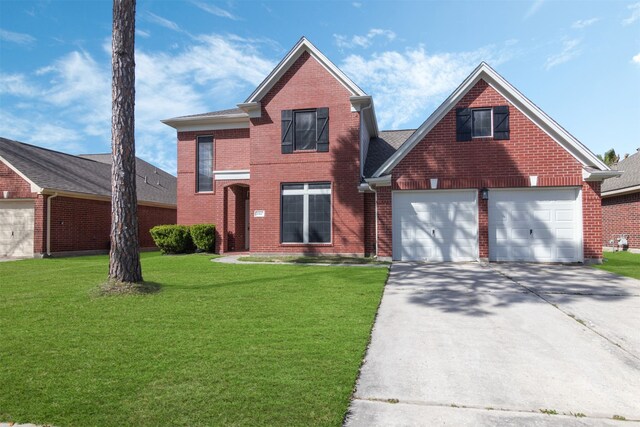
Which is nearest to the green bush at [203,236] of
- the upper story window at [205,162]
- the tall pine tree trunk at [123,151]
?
the upper story window at [205,162]

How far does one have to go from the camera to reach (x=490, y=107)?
12227mm

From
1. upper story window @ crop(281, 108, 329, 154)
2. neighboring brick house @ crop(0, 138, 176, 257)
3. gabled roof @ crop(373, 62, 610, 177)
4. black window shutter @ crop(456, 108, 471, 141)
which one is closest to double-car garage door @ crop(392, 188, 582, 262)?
gabled roof @ crop(373, 62, 610, 177)

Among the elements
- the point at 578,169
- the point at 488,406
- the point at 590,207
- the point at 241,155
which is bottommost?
the point at 488,406

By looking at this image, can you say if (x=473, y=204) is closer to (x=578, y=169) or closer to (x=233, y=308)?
(x=578, y=169)

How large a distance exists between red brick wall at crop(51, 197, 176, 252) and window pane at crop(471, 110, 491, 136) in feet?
56.6

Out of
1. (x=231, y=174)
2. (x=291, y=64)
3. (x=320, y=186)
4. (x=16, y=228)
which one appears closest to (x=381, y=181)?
(x=320, y=186)

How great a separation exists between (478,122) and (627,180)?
1011cm

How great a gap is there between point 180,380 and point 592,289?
7.78 metres

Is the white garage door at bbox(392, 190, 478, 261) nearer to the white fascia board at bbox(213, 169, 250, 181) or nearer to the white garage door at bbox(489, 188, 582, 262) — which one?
the white garage door at bbox(489, 188, 582, 262)

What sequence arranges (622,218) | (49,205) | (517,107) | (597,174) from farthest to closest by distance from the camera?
1. (622,218)
2. (49,205)
3. (517,107)
4. (597,174)

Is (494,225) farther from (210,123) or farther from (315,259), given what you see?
(210,123)

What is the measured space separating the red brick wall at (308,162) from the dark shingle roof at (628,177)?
39.2 feet

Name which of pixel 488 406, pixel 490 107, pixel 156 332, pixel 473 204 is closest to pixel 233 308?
pixel 156 332

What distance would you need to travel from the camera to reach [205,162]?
1748 cm
